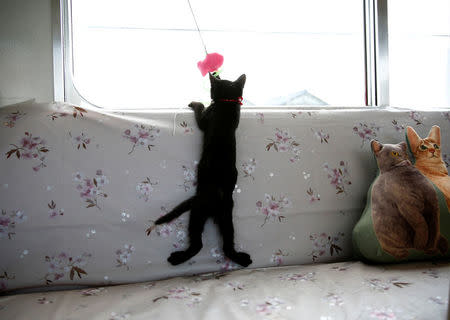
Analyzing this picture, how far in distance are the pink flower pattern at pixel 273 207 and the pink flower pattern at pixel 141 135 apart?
1.32ft

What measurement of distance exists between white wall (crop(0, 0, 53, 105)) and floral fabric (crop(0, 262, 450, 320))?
79 cm

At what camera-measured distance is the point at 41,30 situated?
123 centimetres

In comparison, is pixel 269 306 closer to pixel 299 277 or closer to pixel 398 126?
pixel 299 277

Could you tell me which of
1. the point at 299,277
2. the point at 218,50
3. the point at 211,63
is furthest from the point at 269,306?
the point at 218,50

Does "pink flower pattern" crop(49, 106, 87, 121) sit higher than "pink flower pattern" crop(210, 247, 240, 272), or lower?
higher

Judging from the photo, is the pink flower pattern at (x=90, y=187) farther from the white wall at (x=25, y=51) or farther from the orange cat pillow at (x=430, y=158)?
the orange cat pillow at (x=430, y=158)

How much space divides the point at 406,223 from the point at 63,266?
0.98m

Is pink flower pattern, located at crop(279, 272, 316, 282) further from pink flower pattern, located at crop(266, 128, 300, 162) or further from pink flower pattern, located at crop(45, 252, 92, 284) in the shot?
pink flower pattern, located at crop(45, 252, 92, 284)

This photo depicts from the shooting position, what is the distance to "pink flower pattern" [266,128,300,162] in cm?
106

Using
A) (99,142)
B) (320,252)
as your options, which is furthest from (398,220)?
(99,142)

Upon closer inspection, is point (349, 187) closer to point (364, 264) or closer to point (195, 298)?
point (364, 264)

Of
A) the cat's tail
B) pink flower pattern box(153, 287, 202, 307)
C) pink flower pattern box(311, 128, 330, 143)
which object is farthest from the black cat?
pink flower pattern box(311, 128, 330, 143)

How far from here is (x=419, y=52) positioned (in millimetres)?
→ 1685

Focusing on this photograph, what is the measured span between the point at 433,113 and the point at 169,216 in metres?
1.11
